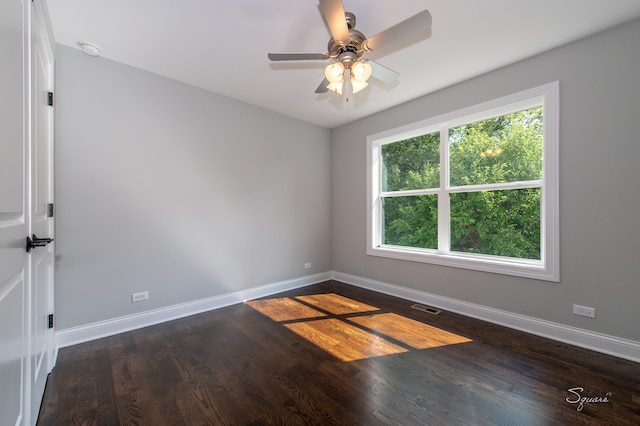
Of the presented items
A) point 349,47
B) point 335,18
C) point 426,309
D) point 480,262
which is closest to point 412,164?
point 480,262

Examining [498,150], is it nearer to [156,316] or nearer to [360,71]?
[360,71]

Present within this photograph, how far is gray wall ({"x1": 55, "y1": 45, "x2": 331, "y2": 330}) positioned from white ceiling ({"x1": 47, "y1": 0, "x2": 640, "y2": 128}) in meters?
0.38

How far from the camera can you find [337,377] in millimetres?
1927

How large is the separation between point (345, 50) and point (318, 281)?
3505 millimetres

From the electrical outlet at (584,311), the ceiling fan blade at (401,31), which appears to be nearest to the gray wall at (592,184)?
the electrical outlet at (584,311)

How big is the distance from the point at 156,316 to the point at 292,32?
315cm

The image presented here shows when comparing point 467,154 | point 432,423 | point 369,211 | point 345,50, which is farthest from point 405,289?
point 345,50

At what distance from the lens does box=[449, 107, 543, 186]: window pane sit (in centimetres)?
271

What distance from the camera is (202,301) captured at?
3.18 m

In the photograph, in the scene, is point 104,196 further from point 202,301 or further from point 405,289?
point 405,289

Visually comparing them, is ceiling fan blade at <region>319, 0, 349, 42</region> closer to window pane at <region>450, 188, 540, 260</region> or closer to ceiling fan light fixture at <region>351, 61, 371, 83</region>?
ceiling fan light fixture at <region>351, 61, 371, 83</region>

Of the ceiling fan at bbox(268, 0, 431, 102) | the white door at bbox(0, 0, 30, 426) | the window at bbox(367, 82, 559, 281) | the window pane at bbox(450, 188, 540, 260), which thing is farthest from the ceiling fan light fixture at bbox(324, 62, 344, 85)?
the window pane at bbox(450, 188, 540, 260)

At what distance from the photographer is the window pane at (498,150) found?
2709mm

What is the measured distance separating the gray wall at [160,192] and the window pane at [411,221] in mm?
1468
